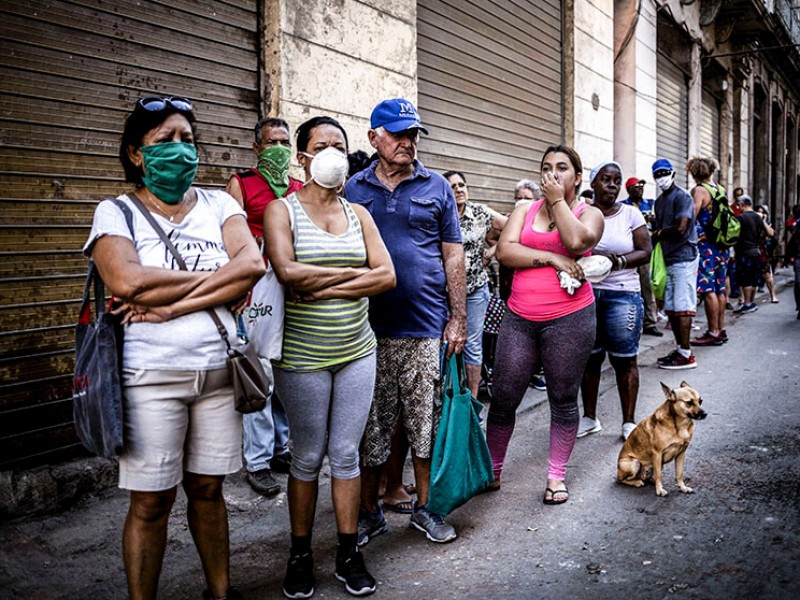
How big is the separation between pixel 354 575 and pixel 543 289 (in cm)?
179

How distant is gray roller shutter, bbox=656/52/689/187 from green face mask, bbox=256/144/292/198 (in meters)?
11.9

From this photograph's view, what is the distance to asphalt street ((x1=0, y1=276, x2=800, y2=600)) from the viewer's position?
310 cm

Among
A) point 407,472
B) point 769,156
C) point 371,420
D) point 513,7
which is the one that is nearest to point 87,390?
point 371,420

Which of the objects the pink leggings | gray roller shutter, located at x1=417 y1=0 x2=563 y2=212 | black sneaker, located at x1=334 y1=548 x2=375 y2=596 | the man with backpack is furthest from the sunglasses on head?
the man with backpack

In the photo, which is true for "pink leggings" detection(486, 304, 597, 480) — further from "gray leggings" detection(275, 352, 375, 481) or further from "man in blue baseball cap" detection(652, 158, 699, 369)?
"man in blue baseball cap" detection(652, 158, 699, 369)

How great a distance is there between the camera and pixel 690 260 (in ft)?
24.8

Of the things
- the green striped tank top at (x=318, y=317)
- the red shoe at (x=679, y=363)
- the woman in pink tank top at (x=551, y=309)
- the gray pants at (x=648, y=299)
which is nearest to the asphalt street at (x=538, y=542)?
the woman in pink tank top at (x=551, y=309)

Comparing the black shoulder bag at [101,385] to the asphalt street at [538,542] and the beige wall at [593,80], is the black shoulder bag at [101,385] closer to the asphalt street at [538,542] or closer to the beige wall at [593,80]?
the asphalt street at [538,542]

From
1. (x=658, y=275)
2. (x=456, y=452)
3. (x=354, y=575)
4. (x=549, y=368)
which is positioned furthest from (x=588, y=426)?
(x=354, y=575)

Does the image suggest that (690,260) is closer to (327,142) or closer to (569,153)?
(569,153)

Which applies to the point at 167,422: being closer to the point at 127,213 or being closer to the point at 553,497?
the point at 127,213

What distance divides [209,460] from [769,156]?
26708 mm

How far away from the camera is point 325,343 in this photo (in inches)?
118

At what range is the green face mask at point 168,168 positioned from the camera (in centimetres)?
255
